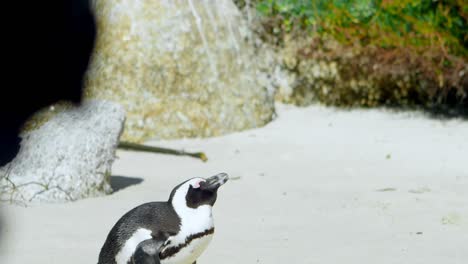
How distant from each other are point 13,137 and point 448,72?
13.2 feet

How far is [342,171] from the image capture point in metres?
6.76

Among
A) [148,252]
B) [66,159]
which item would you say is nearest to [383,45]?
[66,159]

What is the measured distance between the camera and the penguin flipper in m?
3.33

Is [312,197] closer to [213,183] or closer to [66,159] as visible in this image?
[66,159]

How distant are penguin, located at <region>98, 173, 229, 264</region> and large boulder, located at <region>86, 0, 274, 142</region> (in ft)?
14.9

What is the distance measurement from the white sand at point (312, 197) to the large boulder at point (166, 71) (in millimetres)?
206

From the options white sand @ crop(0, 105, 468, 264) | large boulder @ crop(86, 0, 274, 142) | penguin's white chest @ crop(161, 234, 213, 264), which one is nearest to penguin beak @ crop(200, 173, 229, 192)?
penguin's white chest @ crop(161, 234, 213, 264)

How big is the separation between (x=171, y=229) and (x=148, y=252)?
16 cm

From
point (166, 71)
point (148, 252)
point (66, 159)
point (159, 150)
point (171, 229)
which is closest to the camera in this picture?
point (148, 252)

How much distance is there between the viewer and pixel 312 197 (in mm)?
5910

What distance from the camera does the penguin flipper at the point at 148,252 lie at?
3330 mm

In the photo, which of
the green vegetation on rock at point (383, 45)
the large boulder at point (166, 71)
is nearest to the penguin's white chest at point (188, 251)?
the large boulder at point (166, 71)

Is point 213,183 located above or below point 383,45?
above

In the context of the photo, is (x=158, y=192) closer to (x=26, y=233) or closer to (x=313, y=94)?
(x=26, y=233)
